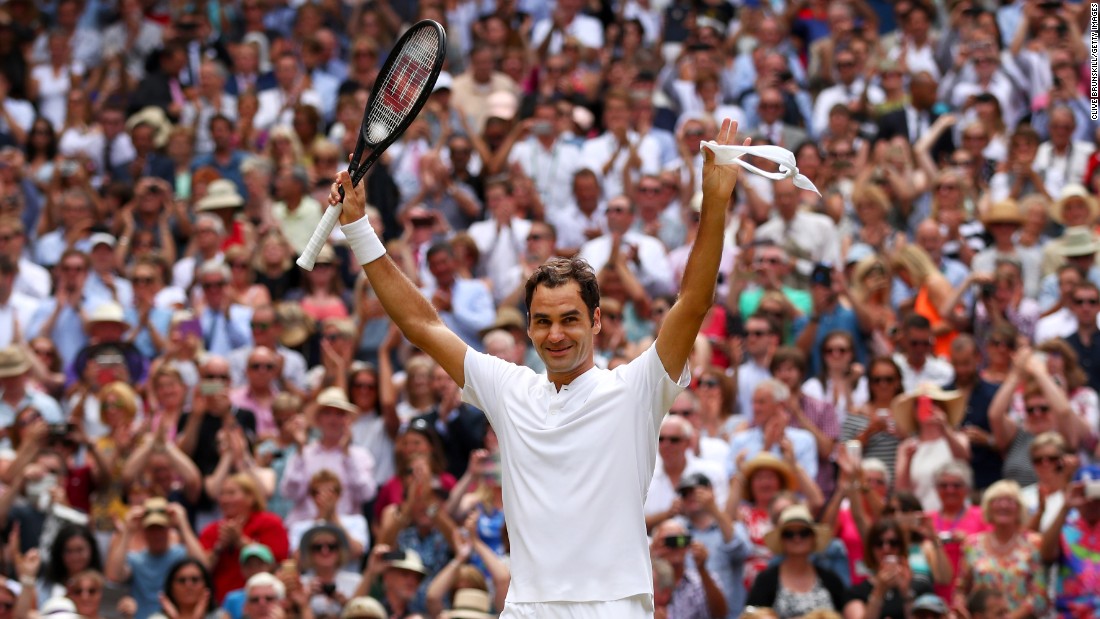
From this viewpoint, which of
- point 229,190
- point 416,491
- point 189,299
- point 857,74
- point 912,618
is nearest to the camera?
point 912,618

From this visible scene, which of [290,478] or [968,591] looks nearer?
[968,591]

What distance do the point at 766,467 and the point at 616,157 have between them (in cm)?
527

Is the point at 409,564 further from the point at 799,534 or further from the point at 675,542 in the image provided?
the point at 799,534

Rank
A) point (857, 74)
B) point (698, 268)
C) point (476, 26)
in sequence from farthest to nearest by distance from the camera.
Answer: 1. point (476, 26)
2. point (857, 74)
3. point (698, 268)

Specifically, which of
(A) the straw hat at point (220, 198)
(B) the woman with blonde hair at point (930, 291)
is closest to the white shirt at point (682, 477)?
(B) the woman with blonde hair at point (930, 291)

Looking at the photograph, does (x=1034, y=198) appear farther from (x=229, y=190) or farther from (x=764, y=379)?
(x=229, y=190)

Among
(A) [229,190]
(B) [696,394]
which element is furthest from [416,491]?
(A) [229,190]

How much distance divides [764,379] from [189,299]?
4.56 meters

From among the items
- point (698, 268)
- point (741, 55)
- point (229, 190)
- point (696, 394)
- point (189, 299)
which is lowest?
point (698, 268)

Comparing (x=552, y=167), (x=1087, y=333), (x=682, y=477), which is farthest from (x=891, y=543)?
(x=552, y=167)

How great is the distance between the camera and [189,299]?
1563 centimetres

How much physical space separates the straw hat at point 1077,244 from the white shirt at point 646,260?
286cm

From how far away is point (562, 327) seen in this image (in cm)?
642

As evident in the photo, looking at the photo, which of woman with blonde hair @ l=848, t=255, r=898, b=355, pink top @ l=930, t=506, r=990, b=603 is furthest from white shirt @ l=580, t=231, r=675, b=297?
pink top @ l=930, t=506, r=990, b=603
